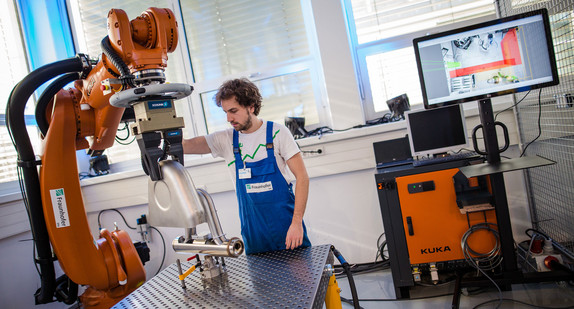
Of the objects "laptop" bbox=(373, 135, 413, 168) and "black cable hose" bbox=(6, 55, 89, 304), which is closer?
"black cable hose" bbox=(6, 55, 89, 304)

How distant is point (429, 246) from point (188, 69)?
227 centimetres

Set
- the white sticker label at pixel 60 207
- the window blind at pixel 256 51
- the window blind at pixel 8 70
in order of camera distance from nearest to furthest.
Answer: the white sticker label at pixel 60 207
the window blind at pixel 8 70
the window blind at pixel 256 51

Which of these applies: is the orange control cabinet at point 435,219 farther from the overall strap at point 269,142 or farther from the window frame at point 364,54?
the window frame at point 364,54

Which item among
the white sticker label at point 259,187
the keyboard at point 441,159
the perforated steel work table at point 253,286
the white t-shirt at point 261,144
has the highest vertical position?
the white t-shirt at point 261,144

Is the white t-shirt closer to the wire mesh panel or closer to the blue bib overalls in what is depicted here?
the blue bib overalls

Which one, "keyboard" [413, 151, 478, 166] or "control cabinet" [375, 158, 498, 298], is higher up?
"keyboard" [413, 151, 478, 166]

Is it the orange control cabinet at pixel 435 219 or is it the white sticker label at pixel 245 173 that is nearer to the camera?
the white sticker label at pixel 245 173

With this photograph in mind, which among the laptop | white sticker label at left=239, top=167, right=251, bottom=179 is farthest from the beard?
the laptop

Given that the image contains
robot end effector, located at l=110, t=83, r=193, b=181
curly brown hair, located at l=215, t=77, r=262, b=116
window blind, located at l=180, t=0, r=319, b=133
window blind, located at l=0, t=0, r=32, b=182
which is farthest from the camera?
window blind, located at l=180, t=0, r=319, b=133

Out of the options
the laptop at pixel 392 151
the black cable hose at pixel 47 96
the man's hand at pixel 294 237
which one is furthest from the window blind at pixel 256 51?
the black cable hose at pixel 47 96

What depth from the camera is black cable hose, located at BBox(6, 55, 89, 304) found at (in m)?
1.29

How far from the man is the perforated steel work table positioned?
353mm

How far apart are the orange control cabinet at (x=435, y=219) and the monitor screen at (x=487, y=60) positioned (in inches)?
17.1

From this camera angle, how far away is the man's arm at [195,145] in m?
1.84
